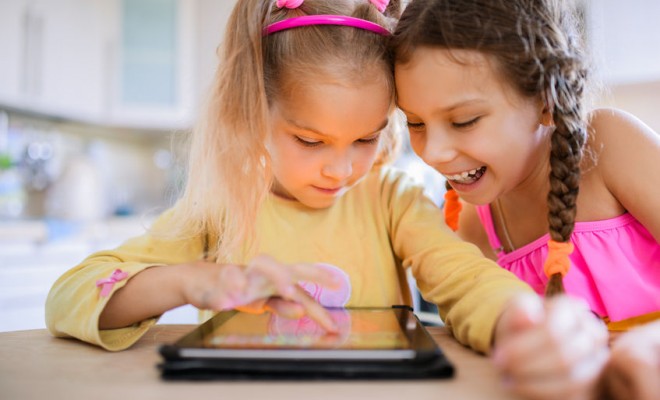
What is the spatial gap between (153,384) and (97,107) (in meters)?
2.75

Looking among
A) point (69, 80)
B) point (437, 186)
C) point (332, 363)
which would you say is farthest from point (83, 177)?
point (332, 363)

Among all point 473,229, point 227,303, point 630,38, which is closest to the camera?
point 227,303

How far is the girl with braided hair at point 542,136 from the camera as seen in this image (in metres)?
0.79

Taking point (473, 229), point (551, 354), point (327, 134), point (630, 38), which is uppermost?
point (630, 38)

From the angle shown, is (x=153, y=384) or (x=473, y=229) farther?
(x=473, y=229)

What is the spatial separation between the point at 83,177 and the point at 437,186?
1703mm

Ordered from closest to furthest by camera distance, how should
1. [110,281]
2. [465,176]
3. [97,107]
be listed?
[110,281], [465,176], [97,107]

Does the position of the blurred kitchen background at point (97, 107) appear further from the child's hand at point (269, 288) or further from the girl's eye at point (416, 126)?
the child's hand at point (269, 288)

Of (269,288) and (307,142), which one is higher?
(307,142)

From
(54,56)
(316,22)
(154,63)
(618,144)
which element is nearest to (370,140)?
(316,22)

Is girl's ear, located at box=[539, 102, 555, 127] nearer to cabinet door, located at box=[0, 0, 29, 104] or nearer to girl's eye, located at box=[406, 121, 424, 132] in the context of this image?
girl's eye, located at box=[406, 121, 424, 132]

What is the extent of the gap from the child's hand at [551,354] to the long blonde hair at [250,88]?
0.50m

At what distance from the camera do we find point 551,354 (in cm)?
38

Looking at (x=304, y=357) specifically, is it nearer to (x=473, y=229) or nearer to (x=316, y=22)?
(x=316, y=22)
